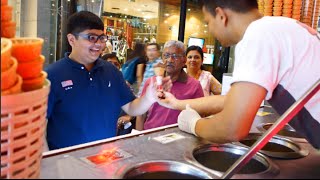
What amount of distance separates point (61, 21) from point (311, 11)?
384 centimetres

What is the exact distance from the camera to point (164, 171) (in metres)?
1.09

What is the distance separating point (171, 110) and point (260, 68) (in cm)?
151

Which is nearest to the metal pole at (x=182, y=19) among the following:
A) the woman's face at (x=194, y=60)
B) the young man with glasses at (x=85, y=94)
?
the woman's face at (x=194, y=60)

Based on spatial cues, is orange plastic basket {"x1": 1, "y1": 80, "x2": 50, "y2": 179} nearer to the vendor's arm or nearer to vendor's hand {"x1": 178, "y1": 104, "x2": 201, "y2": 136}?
the vendor's arm

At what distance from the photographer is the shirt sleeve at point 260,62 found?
106cm

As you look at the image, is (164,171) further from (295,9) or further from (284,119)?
(295,9)

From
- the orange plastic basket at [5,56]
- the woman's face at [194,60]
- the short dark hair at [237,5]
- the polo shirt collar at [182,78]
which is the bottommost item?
the polo shirt collar at [182,78]

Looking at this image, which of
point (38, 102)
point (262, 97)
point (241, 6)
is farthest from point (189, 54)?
point (38, 102)

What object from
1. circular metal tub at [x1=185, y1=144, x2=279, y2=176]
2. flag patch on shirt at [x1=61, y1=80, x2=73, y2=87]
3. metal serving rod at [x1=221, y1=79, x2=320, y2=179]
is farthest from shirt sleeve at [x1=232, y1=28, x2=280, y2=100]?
flag patch on shirt at [x1=61, y1=80, x2=73, y2=87]

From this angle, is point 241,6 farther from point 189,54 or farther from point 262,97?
point 189,54

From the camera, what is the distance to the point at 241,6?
1267mm

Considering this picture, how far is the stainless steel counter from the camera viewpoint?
0.97 m

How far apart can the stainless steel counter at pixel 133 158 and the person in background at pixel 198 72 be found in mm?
2205

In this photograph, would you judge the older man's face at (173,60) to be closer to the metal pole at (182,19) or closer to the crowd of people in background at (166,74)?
the crowd of people in background at (166,74)
